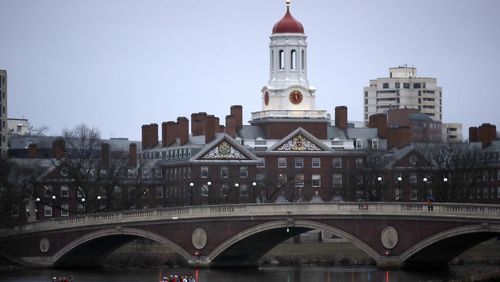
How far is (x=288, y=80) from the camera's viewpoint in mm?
193875

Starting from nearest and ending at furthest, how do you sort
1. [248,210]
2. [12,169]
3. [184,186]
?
[248,210] < [12,169] < [184,186]

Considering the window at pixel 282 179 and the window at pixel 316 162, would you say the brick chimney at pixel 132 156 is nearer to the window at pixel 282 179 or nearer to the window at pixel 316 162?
the window at pixel 282 179

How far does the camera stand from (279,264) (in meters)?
148

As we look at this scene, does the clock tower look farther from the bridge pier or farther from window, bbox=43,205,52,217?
the bridge pier

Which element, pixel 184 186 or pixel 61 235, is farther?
pixel 184 186

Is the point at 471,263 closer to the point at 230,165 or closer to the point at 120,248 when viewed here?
the point at 120,248

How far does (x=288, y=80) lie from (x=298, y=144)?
6925mm

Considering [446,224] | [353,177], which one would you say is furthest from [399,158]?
[446,224]

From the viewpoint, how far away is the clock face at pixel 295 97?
193375 millimetres

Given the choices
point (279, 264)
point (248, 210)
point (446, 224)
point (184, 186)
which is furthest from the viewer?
point (184, 186)

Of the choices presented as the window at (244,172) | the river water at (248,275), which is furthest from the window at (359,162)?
the river water at (248,275)

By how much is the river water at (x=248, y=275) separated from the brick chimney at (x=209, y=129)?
4735cm

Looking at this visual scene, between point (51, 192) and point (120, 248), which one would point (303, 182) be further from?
→ point (120, 248)

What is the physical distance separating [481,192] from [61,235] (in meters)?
53.4
